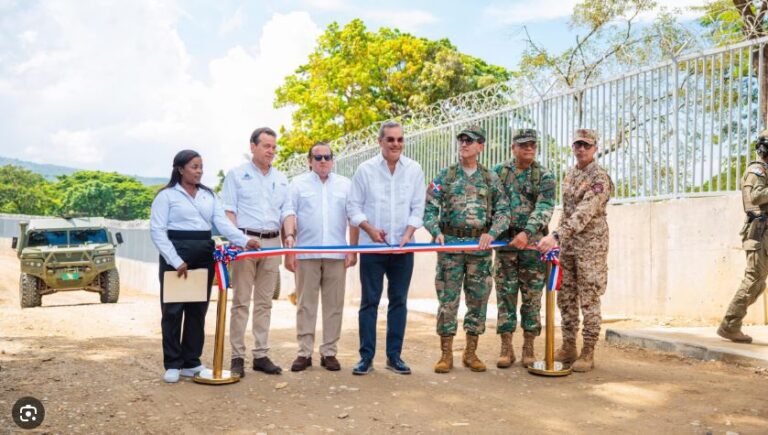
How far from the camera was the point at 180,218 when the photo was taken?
5.85 metres

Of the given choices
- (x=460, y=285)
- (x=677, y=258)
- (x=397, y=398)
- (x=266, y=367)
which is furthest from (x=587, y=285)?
(x=677, y=258)

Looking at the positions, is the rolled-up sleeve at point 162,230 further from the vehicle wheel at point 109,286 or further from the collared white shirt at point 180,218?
the vehicle wheel at point 109,286

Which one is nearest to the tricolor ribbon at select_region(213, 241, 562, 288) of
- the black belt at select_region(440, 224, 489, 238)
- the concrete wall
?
the black belt at select_region(440, 224, 489, 238)

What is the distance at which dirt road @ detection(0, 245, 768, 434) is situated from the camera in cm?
460

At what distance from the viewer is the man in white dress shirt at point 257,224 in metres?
6.17

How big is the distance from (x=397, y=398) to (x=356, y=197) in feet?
5.72

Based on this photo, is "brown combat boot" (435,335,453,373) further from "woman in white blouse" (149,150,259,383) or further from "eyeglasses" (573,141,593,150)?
"eyeglasses" (573,141,593,150)

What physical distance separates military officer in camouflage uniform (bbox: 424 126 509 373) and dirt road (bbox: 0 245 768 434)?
1.67 feet

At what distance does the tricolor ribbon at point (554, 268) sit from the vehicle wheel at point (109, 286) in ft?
45.0

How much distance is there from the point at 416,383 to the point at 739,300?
126 inches

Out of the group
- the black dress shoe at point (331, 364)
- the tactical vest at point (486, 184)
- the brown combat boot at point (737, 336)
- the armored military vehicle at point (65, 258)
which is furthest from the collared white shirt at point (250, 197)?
the armored military vehicle at point (65, 258)

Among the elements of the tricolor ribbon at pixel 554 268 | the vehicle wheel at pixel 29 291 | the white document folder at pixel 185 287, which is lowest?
the vehicle wheel at pixel 29 291

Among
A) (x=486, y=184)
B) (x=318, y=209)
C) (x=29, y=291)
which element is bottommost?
Result: (x=29, y=291)

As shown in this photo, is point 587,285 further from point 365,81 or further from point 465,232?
point 365,81
